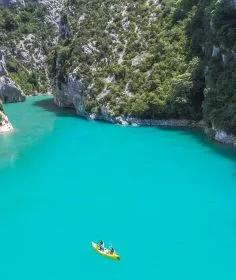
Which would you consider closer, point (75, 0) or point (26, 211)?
point (26, 211)

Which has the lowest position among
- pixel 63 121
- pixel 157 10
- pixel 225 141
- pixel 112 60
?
pixel 63 121

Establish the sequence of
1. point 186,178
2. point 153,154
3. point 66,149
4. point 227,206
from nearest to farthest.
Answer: point 227,206, point 186,178, point 153,154, point 66,149

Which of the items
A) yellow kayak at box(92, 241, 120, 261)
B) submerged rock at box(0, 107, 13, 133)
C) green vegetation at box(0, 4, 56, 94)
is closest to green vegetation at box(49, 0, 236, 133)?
submerged rock at box(0, 107, 13, 133)

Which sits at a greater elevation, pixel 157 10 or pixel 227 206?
pixel 157 10

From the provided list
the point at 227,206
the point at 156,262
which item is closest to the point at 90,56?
the point at 227,206

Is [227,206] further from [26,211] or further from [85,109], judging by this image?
[85,109]

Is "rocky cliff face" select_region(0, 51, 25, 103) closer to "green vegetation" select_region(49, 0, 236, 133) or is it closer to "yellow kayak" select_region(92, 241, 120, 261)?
"green vegetation" select_region(49, 0, 236, 133)

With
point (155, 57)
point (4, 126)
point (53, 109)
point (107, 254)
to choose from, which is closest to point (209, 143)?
point (155, 57)
